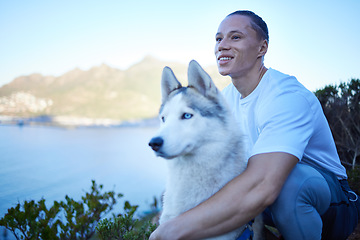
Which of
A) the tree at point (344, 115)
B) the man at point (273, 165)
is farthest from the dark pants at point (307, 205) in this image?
the tree at point (344, 115)

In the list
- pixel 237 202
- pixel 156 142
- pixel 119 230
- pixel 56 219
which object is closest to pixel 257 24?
pixel 156 142

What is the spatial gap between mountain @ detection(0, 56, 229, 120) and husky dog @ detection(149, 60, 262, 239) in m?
0.78

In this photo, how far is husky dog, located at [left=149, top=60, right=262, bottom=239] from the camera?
1.59m

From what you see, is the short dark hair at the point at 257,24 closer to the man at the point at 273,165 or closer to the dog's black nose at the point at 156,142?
the man at the point at 273,165

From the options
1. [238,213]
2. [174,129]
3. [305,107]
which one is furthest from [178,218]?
[305,107]

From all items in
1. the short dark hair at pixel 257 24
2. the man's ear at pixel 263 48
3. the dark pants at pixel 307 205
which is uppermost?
the short dark hair at pixel 257 24

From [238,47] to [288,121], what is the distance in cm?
89

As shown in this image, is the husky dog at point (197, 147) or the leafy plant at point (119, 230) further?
the leafy plant at point (119, 230)

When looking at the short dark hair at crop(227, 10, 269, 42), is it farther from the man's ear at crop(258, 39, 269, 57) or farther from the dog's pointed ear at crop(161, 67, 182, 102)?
the dog's pointed ear at crop(161, 67, 182, 102)

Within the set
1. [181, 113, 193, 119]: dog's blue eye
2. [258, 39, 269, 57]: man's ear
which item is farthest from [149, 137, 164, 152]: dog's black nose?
[258, 39, 269, 57]: man's ear

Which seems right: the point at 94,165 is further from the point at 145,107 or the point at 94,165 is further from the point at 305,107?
the point at 145,107

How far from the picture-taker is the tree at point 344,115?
4.27m

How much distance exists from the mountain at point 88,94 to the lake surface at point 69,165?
1.76 ft

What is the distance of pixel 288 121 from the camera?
150cm
